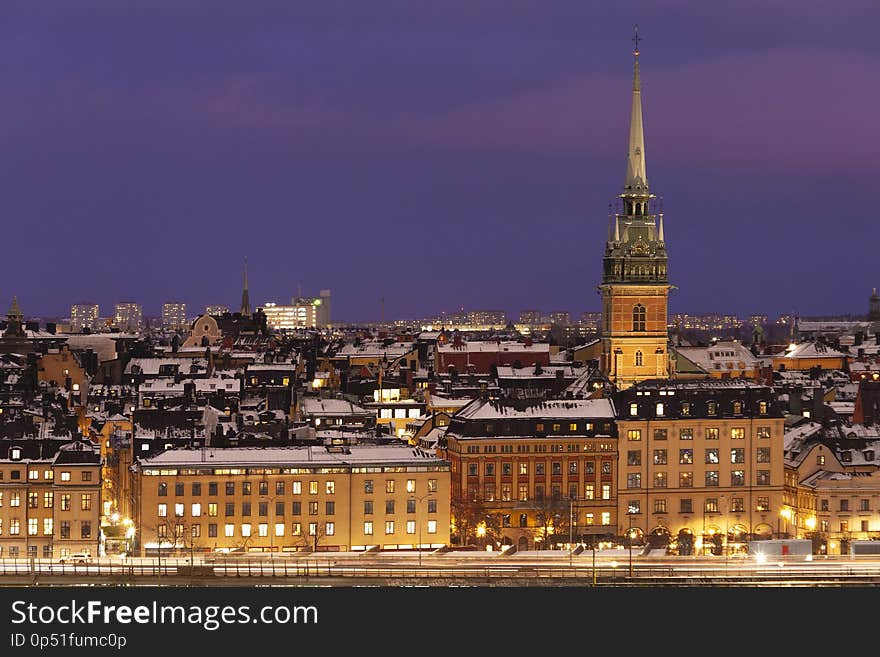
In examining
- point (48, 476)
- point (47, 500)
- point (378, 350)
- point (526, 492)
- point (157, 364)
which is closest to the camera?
point (47, 500)

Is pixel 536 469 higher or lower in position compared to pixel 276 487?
higher

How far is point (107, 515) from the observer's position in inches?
3169

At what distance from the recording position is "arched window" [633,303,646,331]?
4242 inches

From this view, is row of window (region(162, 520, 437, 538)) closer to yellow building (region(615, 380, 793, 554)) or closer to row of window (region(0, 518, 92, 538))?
row of window (region(0, 518, 92, 538))

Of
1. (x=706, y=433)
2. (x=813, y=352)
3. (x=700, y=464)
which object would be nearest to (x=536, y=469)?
(x=700, y=464)

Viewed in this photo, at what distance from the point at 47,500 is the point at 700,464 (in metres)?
23.5

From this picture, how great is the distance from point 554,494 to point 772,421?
28.8 feet

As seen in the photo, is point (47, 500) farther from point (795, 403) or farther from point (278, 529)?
point (795, 403)

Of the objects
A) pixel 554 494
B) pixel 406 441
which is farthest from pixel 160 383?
pixel 554 494

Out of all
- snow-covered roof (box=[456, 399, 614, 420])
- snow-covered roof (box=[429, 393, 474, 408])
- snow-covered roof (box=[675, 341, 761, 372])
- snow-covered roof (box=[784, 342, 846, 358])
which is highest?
snow-covered roof (box=[784, 342, 846, 358])

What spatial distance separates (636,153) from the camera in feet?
360

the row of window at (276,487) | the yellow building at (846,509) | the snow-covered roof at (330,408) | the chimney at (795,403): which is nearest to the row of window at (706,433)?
the yellow building at (846,509)

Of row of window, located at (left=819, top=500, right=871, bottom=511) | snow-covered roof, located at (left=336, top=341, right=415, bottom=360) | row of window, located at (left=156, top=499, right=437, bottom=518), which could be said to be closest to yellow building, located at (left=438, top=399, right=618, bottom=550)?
row of window, located at (left=156, top=499, right=437, bottom=518)

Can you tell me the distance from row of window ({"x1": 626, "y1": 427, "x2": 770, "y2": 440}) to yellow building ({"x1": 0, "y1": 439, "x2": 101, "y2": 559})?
64.0 feet
